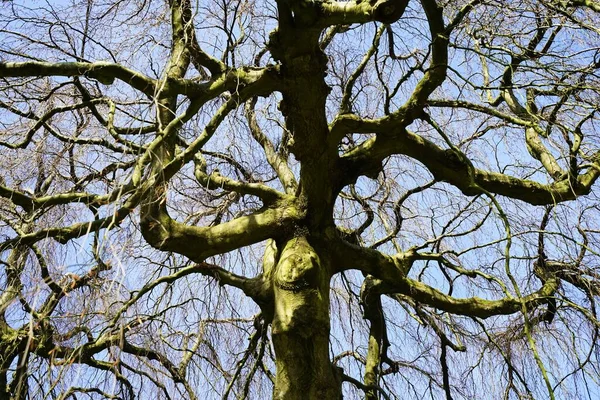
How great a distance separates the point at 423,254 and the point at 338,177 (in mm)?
689

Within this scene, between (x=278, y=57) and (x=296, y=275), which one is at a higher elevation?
(x=278, y=57)

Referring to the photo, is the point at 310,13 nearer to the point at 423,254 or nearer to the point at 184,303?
the point at 423,254

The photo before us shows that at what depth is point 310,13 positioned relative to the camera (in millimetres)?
3201

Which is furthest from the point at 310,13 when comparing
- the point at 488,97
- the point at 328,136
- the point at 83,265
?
the point at 488,97

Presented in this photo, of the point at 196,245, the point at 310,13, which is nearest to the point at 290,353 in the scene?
the point at 196,245

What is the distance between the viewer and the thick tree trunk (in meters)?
3.35

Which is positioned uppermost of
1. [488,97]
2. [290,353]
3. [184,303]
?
[488,97]

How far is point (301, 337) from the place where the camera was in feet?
11.1

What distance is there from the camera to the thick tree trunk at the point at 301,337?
11.0 feet

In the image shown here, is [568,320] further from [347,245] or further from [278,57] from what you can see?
[278,57]

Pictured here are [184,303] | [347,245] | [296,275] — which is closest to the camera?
[296,275]

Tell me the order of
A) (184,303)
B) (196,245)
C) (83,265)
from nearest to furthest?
1. (83,265)
2. (196,245)
3. (184,303)

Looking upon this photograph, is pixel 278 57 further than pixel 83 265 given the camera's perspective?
Yes

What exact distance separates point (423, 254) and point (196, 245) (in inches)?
52.8
